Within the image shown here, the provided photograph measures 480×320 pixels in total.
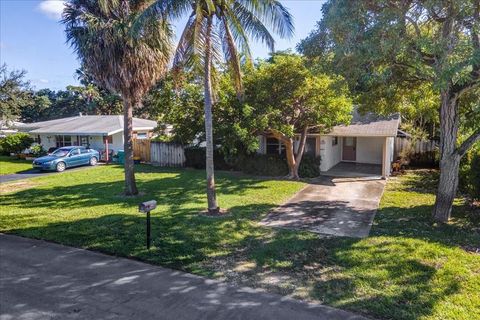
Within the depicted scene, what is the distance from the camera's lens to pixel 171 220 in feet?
32.6

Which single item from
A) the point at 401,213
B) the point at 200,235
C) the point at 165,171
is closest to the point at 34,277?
the point at 200,235

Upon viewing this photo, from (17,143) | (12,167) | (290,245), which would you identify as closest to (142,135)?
(12,167)

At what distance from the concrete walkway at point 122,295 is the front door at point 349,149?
19161 mm

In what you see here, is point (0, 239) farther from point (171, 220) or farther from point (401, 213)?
point (401, 213)

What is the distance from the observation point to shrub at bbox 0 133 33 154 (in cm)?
2916

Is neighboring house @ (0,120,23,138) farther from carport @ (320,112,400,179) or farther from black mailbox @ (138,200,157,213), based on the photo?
black mailbox @ (138,200,157,213)

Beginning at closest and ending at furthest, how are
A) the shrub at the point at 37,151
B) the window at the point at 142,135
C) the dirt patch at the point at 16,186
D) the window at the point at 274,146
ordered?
the dirt patch at the point at 16,186
the window at the point at 274,146
the window at the point at 142,135
the shrub at the point at 37,151

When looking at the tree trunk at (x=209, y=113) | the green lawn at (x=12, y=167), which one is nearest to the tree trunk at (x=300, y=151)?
the tree trunk at (x=209, y=113)

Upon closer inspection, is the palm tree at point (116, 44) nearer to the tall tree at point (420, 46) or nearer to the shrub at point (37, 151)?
the tall tree at point (420, 46)

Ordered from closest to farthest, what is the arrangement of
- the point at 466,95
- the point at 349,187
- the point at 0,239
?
the point at 0,239, the point at 466,95, the point at 349,187

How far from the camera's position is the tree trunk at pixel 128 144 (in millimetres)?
12789

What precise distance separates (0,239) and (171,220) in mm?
4306

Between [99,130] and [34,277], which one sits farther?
[99,130]

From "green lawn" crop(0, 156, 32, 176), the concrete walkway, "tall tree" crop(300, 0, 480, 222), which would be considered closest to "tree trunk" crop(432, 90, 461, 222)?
"tall tree" crop(300, 0, 480, 222)
